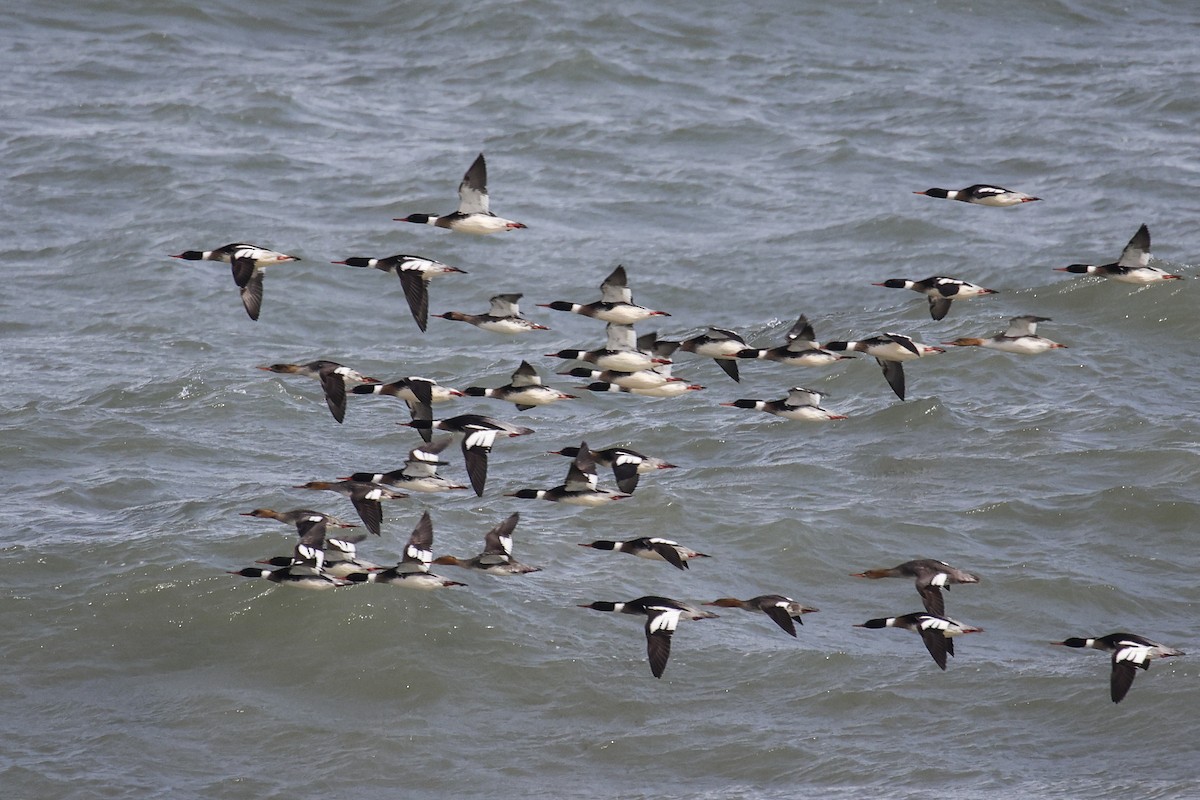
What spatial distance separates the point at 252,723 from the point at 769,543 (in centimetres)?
578

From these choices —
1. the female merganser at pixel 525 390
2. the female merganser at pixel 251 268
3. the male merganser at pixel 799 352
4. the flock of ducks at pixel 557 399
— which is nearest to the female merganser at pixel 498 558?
the flock of ducks at pixel 557 399

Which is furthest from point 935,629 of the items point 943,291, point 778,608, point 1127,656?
point 943,291

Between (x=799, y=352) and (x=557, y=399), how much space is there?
2513mm

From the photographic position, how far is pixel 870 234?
2550 centimetres

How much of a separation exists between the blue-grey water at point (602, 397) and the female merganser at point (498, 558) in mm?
531

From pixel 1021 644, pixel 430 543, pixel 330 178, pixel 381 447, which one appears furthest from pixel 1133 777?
pixel 330 178

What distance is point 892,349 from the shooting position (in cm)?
1694

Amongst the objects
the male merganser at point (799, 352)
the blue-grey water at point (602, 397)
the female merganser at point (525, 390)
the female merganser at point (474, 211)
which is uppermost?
the female merganser at point (474, 211)

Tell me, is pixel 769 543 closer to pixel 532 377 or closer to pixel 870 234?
pixel 532 377

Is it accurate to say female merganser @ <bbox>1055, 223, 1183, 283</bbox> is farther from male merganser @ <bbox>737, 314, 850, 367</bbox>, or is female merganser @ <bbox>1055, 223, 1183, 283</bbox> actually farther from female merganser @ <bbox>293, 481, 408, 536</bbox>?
female merganser @ <bbox>293, 481, 408, 536</bbox>

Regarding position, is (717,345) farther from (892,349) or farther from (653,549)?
(653,549)

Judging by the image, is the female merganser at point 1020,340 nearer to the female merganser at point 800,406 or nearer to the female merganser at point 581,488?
the female merganser at point 800,406

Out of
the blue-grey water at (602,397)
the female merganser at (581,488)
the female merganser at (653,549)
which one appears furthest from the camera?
the female merganser at (581,488)

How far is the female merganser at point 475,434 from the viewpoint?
15.1m
